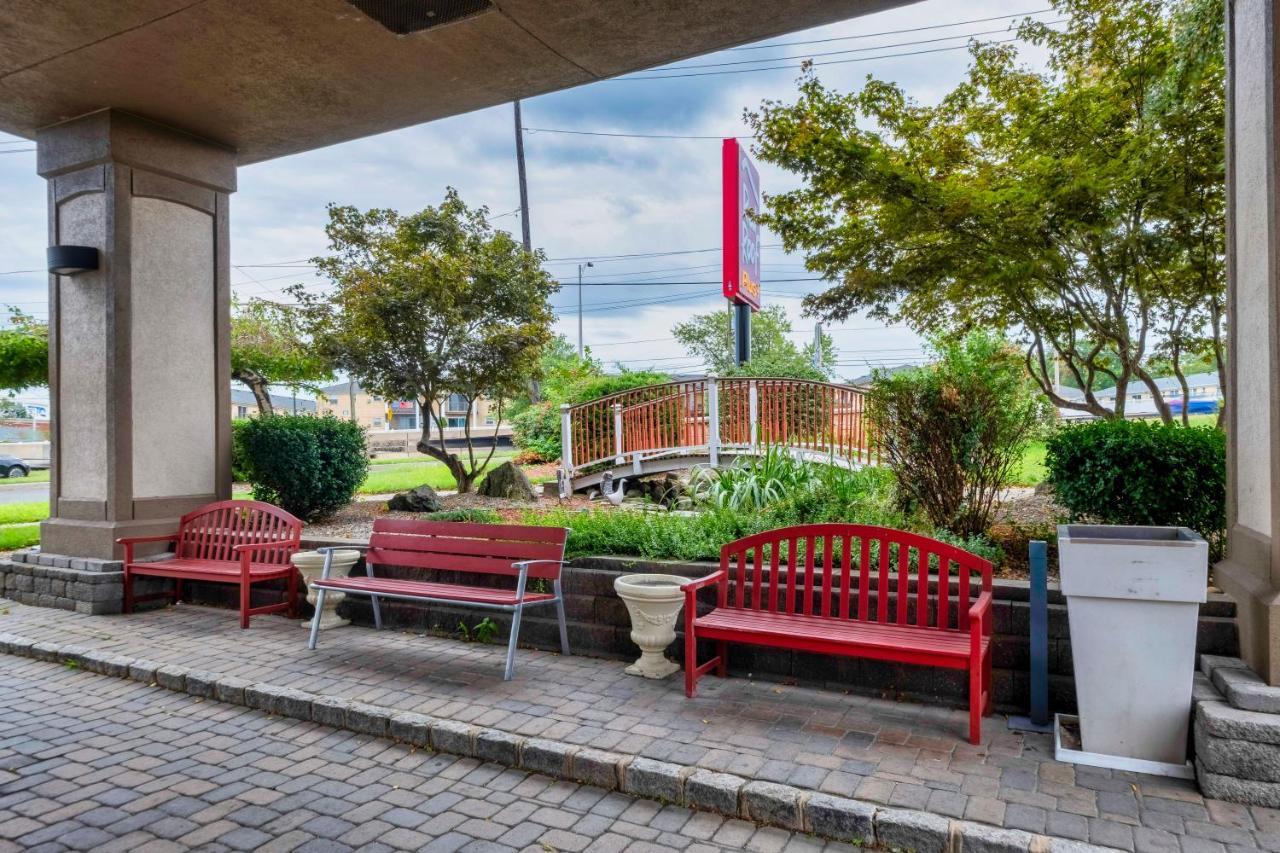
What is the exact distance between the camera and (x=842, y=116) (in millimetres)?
7145

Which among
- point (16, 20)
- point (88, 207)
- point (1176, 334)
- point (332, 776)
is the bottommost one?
point (332, 776)

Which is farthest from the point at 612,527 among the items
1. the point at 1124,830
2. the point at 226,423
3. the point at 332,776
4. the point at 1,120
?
the point at 1,120

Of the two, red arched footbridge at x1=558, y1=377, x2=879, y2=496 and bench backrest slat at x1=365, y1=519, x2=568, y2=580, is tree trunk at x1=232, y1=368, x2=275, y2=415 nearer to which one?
red arched footbridge at x1=558, y1=377, x2=879, y2=496

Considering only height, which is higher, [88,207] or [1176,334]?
[88,207]

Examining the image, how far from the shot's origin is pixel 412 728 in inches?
154

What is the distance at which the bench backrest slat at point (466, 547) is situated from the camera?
504 centimetres

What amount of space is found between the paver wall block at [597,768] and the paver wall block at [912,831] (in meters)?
1.11

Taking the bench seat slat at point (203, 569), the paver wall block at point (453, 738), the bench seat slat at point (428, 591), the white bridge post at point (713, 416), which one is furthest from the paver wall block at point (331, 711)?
the white bridge post at point (713, 416)

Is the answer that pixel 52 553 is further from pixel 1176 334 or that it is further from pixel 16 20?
pixel 1176 334

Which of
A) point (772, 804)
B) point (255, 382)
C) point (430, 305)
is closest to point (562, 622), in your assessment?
point (772, 804)

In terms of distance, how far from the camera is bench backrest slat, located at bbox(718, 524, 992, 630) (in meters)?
4.03

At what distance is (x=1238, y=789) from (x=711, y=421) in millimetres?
7688

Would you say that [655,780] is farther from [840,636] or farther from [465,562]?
[465,562]

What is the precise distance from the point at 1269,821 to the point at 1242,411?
1835mm
